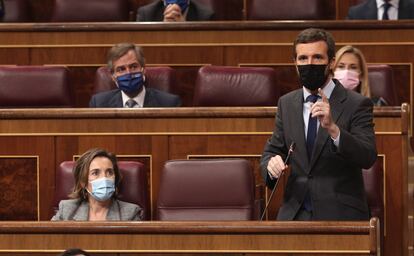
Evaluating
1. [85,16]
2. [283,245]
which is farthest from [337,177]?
[85,16]

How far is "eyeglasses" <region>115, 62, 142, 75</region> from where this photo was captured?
317cm

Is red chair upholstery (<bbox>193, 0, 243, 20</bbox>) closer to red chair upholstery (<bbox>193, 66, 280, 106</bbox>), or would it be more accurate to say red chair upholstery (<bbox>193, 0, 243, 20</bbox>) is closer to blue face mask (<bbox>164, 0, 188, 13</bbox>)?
blue face mask (<bbox>164, 0, 188, 13</bbox>)

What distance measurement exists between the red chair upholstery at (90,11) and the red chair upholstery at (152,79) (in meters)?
0.59

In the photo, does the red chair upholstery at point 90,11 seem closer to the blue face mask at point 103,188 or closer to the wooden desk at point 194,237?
the blue face mask at point 103,188

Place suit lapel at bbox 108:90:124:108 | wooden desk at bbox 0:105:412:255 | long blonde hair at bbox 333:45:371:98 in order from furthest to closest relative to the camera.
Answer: suit lapel at bbox 108:90:124:108
long blonde hair at bbox 333:45:371:98
wooden desk at bbox 0:105:412:255

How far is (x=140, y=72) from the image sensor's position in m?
3.18

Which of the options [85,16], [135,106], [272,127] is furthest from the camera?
[85,16]

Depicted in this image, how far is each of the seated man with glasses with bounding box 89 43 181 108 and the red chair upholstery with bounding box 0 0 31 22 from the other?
3.03 ft

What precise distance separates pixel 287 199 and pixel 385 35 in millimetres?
1191

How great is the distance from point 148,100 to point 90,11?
0.84 m

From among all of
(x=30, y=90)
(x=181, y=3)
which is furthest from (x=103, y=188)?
(x=181, y=3)

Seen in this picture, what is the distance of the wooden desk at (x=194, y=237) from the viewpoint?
2174 mm

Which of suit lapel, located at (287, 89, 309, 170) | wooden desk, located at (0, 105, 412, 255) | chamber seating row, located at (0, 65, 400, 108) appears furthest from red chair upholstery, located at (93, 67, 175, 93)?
suit lapel, located at (287, 89, 309, 170)

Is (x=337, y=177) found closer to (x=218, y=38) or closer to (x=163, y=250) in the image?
(x=163, y=250)
